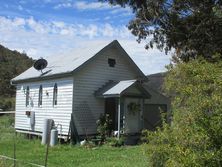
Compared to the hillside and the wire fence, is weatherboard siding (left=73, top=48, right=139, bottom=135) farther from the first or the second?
the hillside

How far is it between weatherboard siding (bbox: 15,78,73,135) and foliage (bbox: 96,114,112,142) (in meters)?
1.72

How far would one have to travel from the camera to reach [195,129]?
316 inches

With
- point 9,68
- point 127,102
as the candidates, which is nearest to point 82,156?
point 127,102

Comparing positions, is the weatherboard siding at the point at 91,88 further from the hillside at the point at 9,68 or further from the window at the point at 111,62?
the hillside at the point at 9,68

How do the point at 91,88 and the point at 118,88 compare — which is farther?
the point at 91,88

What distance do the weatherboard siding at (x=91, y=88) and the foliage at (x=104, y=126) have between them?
60 cm

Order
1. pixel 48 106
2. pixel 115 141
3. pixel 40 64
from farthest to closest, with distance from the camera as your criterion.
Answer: pixel 40 64 → pixel 48 106 → pixel 115 141

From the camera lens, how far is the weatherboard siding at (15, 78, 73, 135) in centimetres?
2506

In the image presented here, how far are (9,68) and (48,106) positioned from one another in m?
47.4

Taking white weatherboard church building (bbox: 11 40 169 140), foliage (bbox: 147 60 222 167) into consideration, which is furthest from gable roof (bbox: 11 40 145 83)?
foliage (bbox: 147 60 222 167)

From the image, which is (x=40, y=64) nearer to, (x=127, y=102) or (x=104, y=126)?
(x=127, y=102)

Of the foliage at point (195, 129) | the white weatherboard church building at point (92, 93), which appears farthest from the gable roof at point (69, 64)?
the foliage at point (195, 129)

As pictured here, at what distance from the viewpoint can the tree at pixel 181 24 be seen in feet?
58.6

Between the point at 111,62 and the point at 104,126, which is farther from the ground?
the point at 111,62
